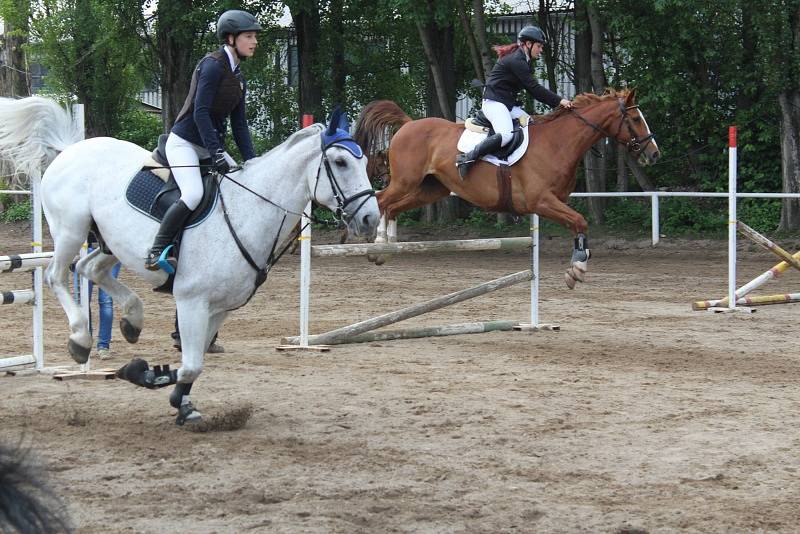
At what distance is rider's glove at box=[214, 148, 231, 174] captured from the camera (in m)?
6.83

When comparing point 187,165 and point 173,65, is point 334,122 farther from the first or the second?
point 173,65

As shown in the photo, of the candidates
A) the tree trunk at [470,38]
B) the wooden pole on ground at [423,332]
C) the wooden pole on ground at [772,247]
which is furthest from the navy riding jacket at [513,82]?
the tree trunk at [470,38]

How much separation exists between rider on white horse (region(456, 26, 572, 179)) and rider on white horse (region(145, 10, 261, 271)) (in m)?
4.61

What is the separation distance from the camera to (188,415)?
6.71 meters

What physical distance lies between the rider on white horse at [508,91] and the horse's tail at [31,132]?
463 cm

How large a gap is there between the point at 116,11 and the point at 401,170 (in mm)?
15520

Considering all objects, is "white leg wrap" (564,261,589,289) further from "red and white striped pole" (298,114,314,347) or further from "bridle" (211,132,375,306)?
"bridle" (211,132,375,306)

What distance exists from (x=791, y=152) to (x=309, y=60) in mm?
10311

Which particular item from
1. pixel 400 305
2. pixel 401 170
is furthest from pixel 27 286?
pixel 401 170

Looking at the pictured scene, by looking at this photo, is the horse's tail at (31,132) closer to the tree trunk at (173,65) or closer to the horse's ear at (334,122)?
the horse's ear at (334,122)

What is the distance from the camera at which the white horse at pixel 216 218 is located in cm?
666

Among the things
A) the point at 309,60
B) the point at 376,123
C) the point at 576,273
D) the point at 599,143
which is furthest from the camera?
the point at 309,60

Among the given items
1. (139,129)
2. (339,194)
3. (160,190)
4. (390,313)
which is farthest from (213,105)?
(139,129)

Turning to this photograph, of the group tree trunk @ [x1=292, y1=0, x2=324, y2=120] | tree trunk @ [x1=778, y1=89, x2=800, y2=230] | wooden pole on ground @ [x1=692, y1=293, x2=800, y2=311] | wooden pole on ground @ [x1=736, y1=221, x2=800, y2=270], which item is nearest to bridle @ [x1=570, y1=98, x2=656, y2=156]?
wooden pole on ground @ [x1=736, y1=221, x2=800, y2=270]
